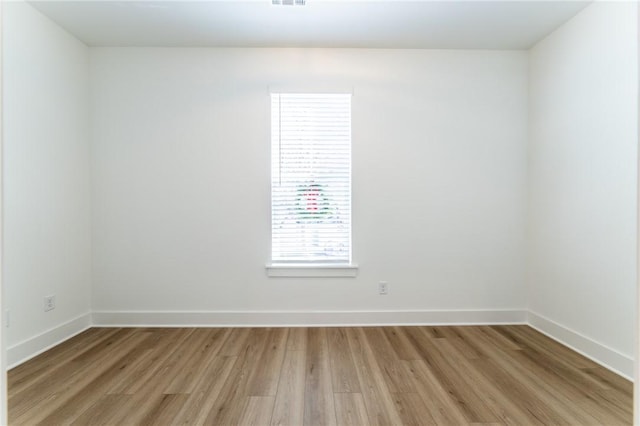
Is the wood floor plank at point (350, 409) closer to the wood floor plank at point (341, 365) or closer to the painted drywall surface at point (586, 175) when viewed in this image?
the wood floor plank at point (341, 365)

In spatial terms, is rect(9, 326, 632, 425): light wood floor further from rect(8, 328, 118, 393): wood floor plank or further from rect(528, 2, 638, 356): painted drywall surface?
rect(528, 2, 638, 356): painted drywall surface

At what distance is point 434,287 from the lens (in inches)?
134

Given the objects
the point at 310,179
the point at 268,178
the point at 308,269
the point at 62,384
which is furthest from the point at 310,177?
the point at 62,384

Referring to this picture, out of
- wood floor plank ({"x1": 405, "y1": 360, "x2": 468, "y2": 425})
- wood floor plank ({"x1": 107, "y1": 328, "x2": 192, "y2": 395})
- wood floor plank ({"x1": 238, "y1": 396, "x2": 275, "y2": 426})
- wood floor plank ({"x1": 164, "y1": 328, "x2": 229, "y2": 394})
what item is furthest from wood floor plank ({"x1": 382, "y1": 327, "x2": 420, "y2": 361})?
wood floor plank ({"x1": 107, "y1": 328, "x2": 192, "y2": 395})

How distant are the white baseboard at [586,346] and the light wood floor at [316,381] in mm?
92

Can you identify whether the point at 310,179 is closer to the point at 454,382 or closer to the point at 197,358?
the point at 197,358

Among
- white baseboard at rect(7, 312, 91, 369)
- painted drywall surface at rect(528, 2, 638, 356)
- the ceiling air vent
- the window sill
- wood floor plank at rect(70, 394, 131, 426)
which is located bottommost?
wood floor plank at rect(70, 394, 131, 426)

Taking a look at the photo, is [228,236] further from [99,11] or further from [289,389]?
[99,11]

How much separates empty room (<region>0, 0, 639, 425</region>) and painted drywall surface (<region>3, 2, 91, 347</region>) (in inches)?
0.8

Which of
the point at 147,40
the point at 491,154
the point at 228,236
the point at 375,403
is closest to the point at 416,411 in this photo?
the point at 375,403

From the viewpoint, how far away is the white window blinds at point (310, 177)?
3369 mm

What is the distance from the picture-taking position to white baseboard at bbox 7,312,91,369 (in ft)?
8.23

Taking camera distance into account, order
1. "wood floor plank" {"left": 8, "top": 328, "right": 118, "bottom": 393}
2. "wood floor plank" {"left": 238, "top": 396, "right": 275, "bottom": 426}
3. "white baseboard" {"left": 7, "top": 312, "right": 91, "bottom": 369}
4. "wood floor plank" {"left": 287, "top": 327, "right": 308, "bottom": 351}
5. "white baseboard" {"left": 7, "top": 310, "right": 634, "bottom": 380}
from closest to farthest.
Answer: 1. "wood floor plank" {"left": 238, "top": 396, "right": 275, "bottom": 426}
2. "wood floor plank" {"left": 8, "top": 328, "right": 118, "bottom": 393}
3. "white baseboard" {"left": 7, "top": 312, "right": 91, "bottom": 369}
4. "wood floor plank" {"left": 287, "top": 327, "right": 308, "bottom": 351}
5. "white baseboard" {"left": 7, "top": 310, "right": 634, "bottom": 380}

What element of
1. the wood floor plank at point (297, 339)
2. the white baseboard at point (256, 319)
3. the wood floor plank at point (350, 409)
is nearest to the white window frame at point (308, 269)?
the white baseboard at point (256, 319)
